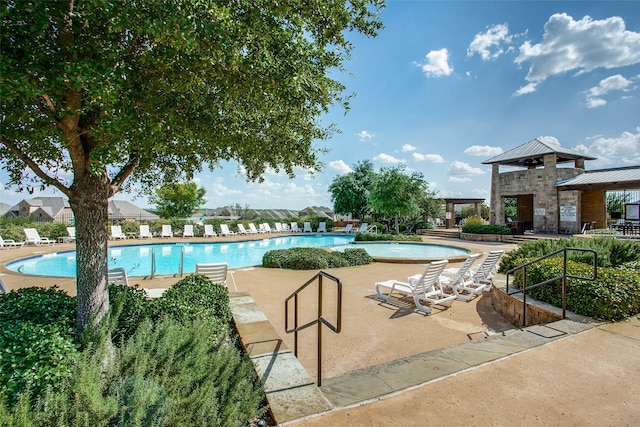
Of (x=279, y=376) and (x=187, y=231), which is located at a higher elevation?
(x=187, y=231)

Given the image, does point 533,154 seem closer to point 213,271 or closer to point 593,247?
point 593,247

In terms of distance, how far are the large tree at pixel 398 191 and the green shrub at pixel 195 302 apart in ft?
58.1

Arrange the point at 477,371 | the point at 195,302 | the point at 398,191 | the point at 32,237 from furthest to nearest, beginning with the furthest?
1. the point at 398,191
2. the point at 32,237
3. the point at 195,302
4. the point at 477,371

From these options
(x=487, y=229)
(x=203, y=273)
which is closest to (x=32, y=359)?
(x=203, y=273)

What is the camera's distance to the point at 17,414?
1.89 meters

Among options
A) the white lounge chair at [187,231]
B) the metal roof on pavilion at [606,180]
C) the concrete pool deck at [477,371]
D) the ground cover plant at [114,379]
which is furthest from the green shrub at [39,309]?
the metal roof on pavilion at [606,180]

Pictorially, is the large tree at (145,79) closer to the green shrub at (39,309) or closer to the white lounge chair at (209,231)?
the green shrub at (39,309)

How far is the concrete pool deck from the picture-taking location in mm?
2604

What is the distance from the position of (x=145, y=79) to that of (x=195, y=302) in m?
2.77

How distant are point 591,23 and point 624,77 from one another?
529cm

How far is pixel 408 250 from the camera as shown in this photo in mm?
17828

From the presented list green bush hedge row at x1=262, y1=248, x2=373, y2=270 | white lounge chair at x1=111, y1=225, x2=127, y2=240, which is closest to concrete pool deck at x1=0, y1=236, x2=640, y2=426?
green bush hedge row at x1=262, y1=248, x2=373, y2=270

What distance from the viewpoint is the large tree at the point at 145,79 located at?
2.28 meters

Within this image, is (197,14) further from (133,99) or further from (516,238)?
(516,238)
